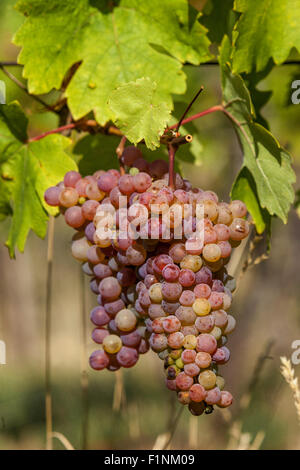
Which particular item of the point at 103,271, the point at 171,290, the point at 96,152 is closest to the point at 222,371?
the point at 96,152

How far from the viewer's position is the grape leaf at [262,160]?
917 millimetres

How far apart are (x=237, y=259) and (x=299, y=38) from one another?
71cm

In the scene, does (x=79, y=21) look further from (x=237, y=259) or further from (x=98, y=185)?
(x=237, y=259)

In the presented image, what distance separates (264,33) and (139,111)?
13.4 inches

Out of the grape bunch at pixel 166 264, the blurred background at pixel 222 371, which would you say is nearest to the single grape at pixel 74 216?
the grape bunch at pixel 166 264

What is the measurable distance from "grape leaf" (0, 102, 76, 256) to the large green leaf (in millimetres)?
80

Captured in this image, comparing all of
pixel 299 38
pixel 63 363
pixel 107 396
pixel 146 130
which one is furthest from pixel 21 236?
pixel 63 363

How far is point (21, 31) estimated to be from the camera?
935mm

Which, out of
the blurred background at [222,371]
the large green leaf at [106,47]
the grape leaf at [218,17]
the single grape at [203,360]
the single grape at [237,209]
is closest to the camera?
the single grape at [203,360]

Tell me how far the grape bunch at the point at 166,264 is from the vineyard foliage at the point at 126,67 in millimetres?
125

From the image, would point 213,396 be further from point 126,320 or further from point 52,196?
point 52,196

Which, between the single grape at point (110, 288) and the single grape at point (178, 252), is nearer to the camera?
the single grape at point (178, 252)

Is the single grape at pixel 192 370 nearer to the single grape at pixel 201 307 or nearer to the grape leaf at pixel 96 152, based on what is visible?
the single grape at pixel 201 307
